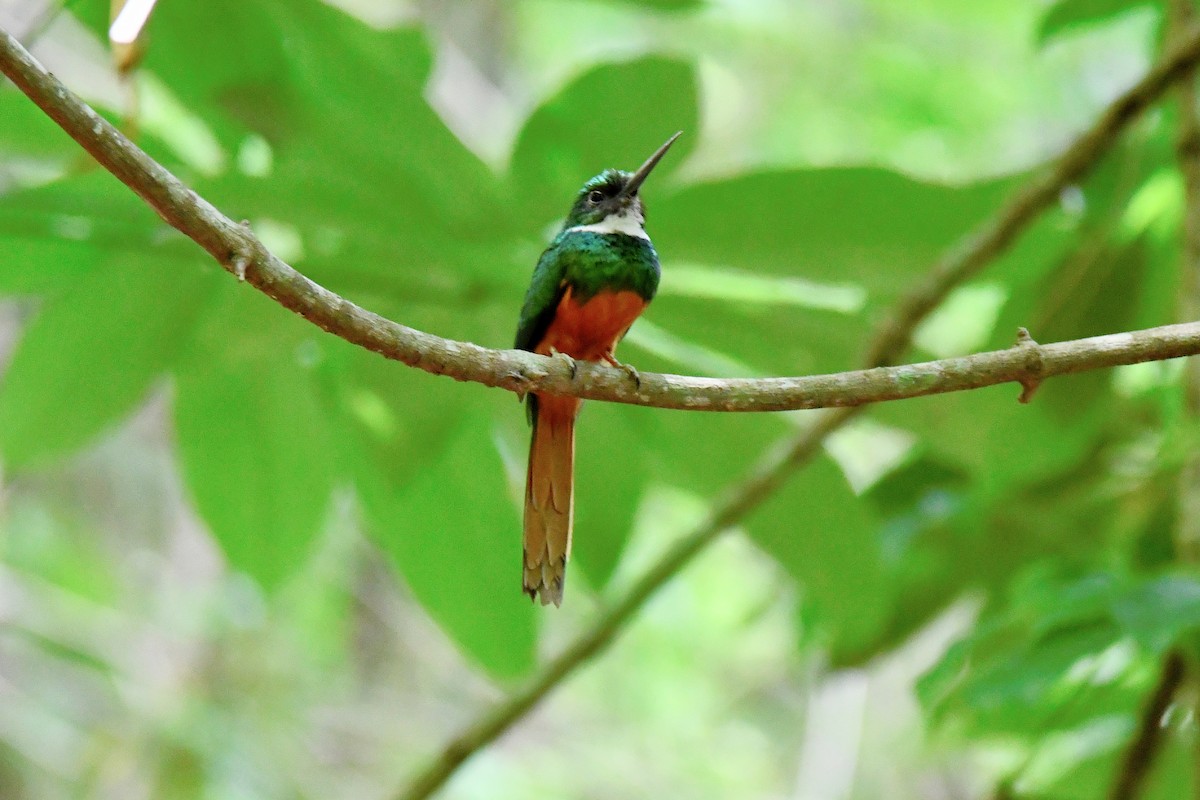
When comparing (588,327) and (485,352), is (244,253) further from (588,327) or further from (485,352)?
(588,327)

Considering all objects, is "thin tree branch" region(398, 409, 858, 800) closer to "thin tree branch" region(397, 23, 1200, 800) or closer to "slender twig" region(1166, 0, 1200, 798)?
"thin tree branch" region(397, 23, 1200, 800)

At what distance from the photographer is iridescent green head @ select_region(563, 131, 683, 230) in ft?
5.64

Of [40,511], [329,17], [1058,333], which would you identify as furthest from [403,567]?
[40,511]

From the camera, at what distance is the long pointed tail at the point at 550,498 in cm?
158

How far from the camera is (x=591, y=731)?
6613mm

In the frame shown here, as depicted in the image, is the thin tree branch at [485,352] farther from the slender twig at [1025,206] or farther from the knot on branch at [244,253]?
the slender twig at [1025,206]

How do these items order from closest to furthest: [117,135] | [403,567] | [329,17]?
[117,135] < [329,17] < [403,567]

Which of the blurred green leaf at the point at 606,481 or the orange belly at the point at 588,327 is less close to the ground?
the orange belly at the point at 588,327

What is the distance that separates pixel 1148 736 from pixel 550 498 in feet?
2.75

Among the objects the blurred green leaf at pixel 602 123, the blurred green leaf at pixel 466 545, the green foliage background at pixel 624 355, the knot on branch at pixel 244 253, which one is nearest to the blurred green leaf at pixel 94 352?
the green foliage background at pixel 624 355

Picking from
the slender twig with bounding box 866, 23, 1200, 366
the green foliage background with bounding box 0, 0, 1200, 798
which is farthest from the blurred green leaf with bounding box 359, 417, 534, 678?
the slender twig with bounding box 866, 23, 1200, 366

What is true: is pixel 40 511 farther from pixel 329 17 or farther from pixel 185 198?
pixel 185 198

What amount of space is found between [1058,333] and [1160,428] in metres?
0.25

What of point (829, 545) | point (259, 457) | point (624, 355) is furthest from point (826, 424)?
point (259, 457)
